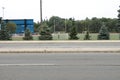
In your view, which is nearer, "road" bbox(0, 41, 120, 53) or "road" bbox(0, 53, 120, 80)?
"road" bbox(0, 53, 120, 80)

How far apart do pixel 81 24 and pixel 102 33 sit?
81139 millimetres

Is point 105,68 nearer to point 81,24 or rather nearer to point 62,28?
point 81,24

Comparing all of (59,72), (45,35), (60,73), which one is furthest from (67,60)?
(45,35)

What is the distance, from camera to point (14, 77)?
8.64 m

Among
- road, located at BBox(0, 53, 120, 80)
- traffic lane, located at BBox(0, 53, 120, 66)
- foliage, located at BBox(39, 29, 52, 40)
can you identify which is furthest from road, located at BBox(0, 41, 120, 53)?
foliage, located at BBox(39, 29, 52, 40)

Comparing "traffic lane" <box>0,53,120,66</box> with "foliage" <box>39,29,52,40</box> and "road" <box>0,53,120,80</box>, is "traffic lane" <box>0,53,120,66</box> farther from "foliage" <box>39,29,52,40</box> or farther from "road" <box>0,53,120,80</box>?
"foliage" <box>39,29,52,40</box>

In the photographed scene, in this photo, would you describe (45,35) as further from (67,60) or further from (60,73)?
(60,73)

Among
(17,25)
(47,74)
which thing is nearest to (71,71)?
(47,74)

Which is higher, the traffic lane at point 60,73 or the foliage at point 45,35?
the foliage at point 45,35

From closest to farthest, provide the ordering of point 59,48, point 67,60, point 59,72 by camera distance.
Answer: point 59,72, point 67,60, point 59,48

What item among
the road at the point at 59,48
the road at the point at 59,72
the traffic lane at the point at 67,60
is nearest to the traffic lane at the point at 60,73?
the road at the point at 59,72

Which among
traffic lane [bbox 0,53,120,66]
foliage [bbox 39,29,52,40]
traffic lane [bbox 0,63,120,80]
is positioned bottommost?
traffic lane [bbox 0,63,120,80]

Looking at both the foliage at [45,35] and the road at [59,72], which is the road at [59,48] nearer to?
the road at [59,72]

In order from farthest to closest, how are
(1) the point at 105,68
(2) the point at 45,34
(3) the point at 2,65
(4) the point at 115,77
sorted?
(2) the point at 45,34
(3) the point at 2,65
(1) the point at 105,68
(4) the point at 115,77
